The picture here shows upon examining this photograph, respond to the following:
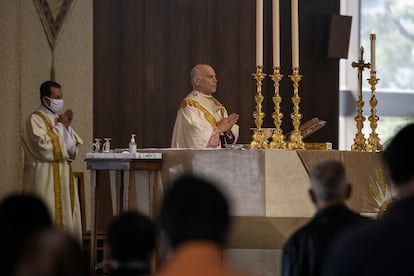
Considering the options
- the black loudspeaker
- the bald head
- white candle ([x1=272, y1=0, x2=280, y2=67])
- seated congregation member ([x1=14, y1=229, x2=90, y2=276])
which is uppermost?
the black loudspeaker

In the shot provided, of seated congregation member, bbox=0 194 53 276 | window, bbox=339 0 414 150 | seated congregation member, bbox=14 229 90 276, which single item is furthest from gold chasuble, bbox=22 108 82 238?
seated congregation member, bbox=14 229 90 276

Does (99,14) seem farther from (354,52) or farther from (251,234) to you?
(251,234)

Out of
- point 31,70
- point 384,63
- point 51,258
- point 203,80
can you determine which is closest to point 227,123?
point 203,80

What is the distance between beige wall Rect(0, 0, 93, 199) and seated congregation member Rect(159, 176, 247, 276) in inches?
313

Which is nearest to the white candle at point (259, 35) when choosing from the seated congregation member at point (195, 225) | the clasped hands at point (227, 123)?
the clasped hands at point (227, 123)

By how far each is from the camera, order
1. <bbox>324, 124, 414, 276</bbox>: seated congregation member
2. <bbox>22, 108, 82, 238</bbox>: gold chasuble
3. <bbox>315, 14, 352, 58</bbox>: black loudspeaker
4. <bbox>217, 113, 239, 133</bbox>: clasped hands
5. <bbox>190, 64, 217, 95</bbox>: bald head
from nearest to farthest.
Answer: <bbox>324, 124, 414, 276</bbox>: seated congregation member, <bbox>217, 113, 239, 133</bbox>: clasped hands, <bbox>22, 108, 82, 238</bbox>: gold chasuble, <bbox>190, 64, 217, 95</bbox>: bald head, <bbox>315, 14, 352, 58</bbox>: black loudspeaker

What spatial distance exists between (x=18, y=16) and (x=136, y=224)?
8.25 m

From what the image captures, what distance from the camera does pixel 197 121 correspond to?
9008 mm

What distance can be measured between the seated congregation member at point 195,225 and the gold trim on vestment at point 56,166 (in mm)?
6636

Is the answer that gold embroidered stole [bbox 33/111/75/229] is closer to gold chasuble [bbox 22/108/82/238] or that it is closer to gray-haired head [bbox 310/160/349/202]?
gold chasuble [bbox 22/108/82/238]

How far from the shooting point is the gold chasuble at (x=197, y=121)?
8945 millimetres

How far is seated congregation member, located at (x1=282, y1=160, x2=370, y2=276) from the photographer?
3500 mm

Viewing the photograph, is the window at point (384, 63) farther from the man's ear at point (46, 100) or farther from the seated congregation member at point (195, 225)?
the seated congregation member at point (195, 225)

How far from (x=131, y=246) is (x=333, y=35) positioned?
960 centimetres
